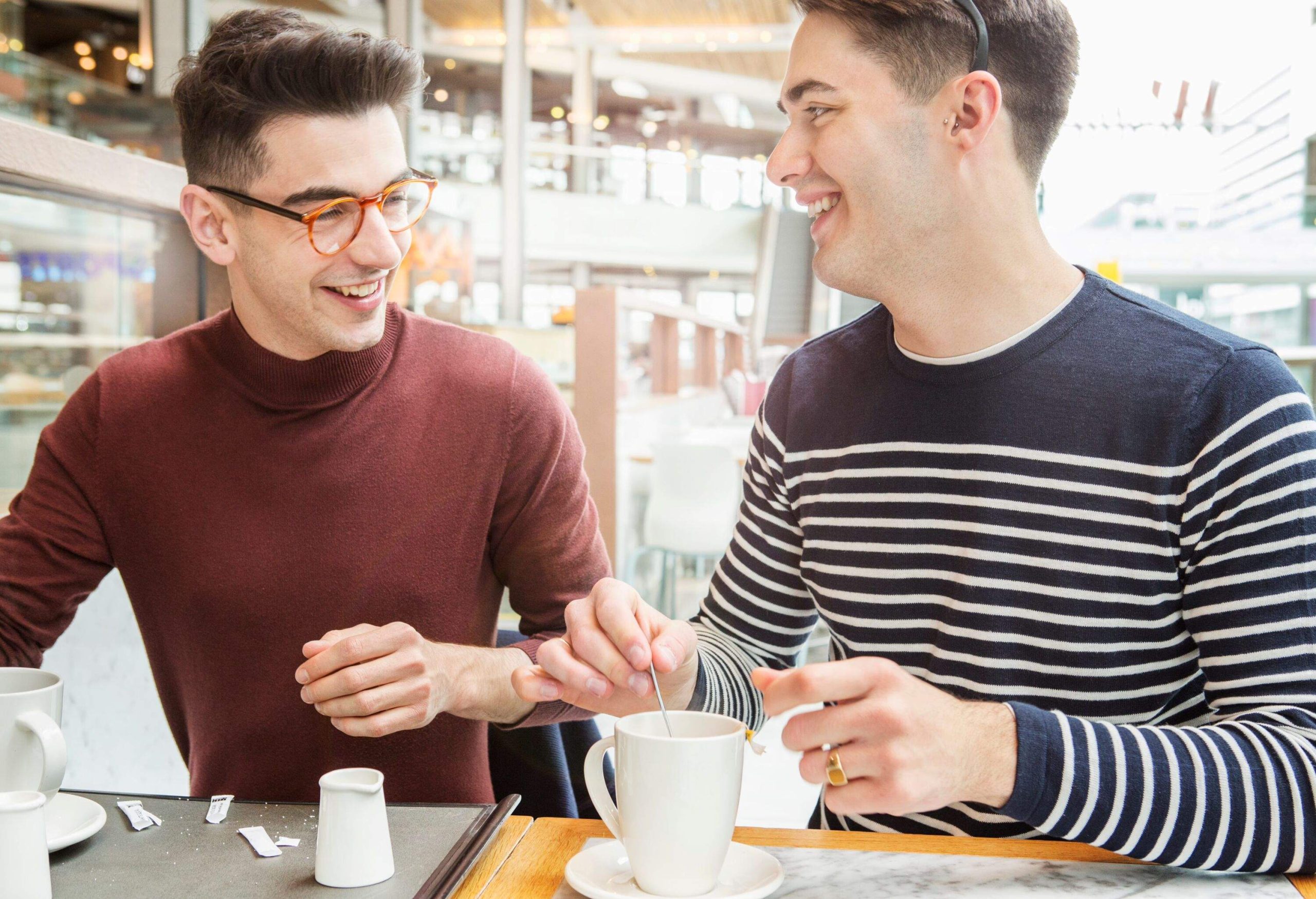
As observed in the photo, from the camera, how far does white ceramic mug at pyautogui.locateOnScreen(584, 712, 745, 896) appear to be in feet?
2.41

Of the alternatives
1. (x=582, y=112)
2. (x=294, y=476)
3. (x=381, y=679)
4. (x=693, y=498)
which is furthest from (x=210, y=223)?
(x=582, y=112)

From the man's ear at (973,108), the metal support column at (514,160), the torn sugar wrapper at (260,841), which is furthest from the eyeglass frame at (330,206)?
the metal support column at (514,160)

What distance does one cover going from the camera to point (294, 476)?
1.33m

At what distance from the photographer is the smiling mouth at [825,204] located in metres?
1.17

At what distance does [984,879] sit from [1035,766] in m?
0.09

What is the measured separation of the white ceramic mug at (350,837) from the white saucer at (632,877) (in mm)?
140

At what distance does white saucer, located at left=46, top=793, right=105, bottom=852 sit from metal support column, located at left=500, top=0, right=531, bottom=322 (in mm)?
7866

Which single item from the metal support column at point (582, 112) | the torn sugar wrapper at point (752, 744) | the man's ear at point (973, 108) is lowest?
the torn sugar wrapper at point (752, 744)

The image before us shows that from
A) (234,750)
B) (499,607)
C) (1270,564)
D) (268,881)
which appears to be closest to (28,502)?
(234,750)

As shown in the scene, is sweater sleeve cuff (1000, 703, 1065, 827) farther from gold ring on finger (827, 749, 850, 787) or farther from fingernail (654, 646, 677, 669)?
fingernail (654, 646, 677, 669)

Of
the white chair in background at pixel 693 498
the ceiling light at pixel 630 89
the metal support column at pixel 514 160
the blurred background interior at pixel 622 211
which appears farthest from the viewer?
the ceiling light at pixel 630 89

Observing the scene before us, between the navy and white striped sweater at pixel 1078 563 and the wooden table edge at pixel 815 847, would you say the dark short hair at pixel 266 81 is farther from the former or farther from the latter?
the wooden table edge at pixel 815 847

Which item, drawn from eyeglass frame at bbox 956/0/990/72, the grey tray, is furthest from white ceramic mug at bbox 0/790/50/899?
eyeglass frame at bbox 956/0/990/72

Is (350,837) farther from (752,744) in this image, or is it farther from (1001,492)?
(1001,492)
